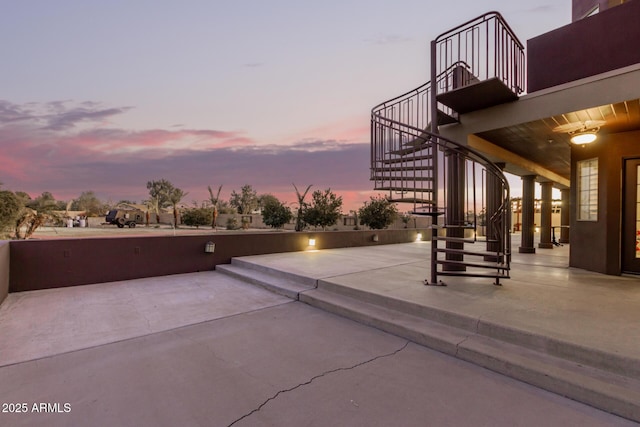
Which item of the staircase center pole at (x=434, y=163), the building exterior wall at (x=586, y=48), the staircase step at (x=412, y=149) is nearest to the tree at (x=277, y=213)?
the staircase step at (x=412, y=149)

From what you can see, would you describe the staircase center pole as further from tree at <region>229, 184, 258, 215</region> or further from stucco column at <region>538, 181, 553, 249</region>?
tree at <region>229, 184, 258, 215</region>

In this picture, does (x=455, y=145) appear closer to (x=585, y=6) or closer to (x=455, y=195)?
(x=455, y=195)

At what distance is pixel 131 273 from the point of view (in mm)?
5215

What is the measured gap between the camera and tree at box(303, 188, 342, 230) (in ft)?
49.6

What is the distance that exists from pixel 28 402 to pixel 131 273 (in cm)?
383

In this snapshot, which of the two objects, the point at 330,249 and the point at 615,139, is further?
the point at 330,249

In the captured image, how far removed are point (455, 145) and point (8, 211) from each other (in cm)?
1235

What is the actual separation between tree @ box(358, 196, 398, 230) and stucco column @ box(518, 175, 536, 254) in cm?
729

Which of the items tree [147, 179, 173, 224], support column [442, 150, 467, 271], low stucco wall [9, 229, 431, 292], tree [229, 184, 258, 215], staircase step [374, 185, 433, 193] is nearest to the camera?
staircase step [374, 185, 433, 193]

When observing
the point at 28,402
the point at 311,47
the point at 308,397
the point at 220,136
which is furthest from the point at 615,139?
the point at 220,136

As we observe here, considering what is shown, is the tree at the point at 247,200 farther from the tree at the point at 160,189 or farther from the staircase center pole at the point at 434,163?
the staircase center pole at the point at 434,163

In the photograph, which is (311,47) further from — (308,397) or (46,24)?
(308,397)

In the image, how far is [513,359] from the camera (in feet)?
6.91

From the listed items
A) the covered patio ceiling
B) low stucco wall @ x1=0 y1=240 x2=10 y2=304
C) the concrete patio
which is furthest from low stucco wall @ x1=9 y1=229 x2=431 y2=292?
the covered patio ceiling
